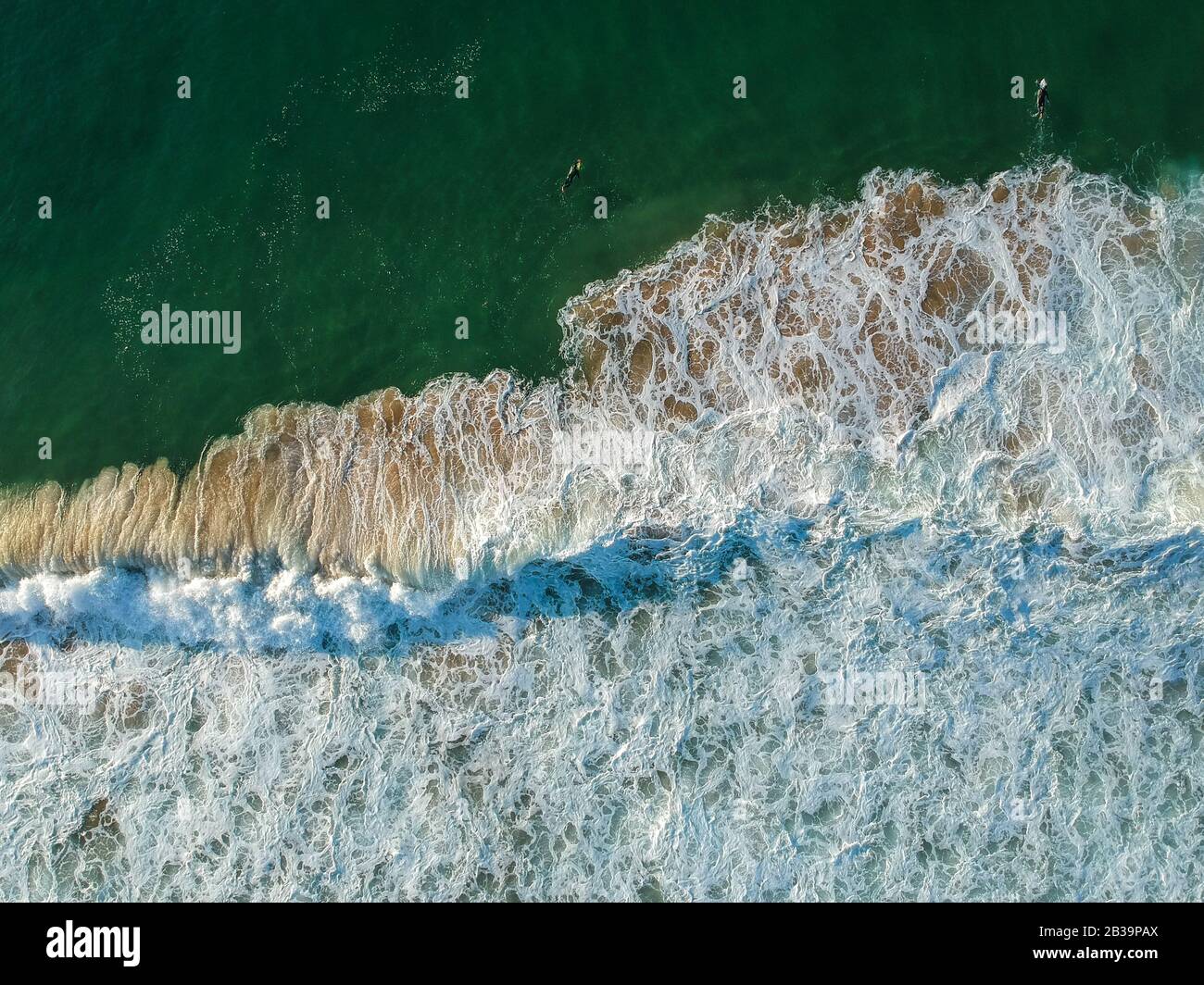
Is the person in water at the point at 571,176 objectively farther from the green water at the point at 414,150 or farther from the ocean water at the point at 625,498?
the ocean water at the point at 625,498

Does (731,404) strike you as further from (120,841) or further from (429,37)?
(120,841)

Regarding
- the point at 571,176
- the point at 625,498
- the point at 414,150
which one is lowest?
the point at 625,498

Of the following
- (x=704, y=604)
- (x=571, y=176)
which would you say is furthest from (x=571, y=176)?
(x=704, y=604)

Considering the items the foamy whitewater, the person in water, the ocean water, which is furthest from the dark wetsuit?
the foamy whitewater

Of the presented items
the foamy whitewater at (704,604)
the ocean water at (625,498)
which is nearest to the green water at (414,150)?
the ocean water at (625,498)

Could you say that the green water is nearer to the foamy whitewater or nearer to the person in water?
the person in water

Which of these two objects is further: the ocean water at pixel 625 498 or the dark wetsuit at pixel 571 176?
the dark wetsuit at pixel 571 176

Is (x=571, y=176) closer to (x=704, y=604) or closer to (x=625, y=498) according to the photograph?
(x=625, y=498)
